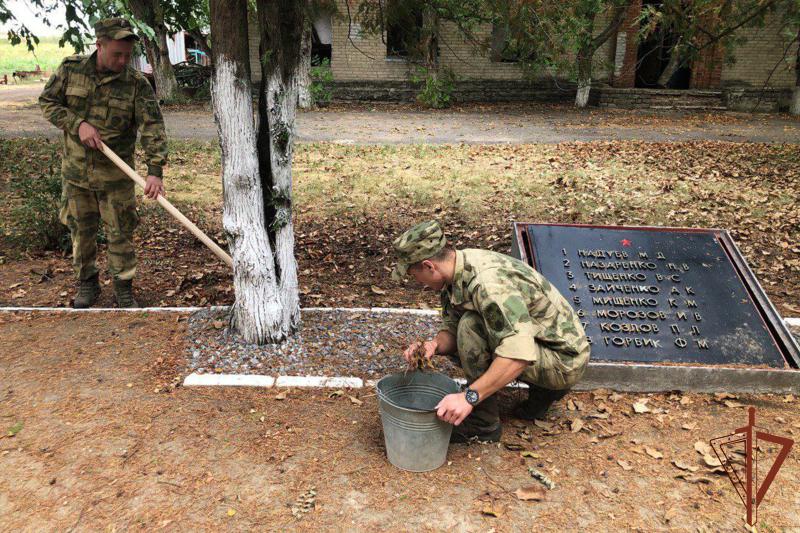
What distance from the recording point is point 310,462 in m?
3.22

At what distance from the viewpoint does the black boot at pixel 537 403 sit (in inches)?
137

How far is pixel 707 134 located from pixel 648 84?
813cm

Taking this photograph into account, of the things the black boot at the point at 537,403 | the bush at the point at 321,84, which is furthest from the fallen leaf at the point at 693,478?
the bush at the point at 321,84

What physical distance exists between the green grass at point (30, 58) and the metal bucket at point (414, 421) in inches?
1497

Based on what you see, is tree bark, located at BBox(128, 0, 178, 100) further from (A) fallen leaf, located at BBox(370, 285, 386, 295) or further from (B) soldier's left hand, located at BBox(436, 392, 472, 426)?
(B) soldier's left hand, located at BBox(436, 392, 472, 426)

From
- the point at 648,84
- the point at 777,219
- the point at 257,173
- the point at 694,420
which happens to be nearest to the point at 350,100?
the point at 648,84

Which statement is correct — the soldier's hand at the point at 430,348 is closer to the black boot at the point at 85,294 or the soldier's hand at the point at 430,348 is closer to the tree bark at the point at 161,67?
the black boot at the point at 85,294

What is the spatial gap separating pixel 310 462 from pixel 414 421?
26.5 inches

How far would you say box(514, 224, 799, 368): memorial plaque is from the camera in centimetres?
399

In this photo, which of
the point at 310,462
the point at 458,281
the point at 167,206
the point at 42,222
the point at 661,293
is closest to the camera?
the point at 458,281

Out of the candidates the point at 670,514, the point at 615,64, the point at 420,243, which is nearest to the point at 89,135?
the point at 420,243

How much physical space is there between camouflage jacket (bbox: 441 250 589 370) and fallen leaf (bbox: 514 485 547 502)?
2.10 ft

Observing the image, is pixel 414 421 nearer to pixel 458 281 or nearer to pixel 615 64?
pixel 458 281

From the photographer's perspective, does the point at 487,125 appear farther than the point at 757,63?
No
